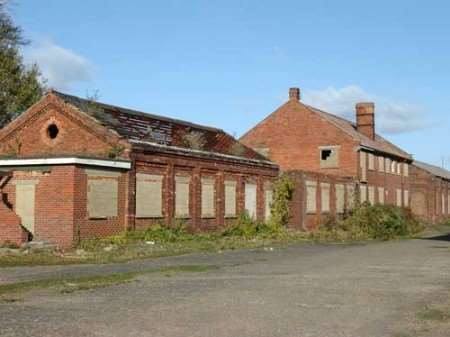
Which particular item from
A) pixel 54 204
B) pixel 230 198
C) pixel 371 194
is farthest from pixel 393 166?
pixel 54 204

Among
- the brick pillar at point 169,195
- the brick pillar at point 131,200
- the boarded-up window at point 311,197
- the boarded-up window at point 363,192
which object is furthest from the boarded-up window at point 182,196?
the boarded-up window at point 363,192

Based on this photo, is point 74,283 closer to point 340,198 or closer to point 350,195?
point 340,198

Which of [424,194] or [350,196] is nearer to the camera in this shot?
[350,196]

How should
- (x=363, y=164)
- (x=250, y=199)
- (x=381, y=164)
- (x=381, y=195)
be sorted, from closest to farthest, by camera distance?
(x=250, y=199) < (x=363, y=164) < (x=381, y=195) < (x=381, y=164)

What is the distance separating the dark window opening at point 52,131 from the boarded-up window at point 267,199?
13.6 meters

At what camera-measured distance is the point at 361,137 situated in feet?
171

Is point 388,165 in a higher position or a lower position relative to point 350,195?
higher

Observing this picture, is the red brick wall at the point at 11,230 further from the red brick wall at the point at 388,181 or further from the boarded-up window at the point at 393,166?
the boarded-up window at the point at 393,166

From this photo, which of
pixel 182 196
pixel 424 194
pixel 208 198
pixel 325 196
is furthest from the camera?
pixel 424 194

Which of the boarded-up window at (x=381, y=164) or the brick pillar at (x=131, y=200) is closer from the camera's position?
the brick pillar at (x=131, y=200)

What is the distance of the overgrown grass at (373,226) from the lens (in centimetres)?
3670

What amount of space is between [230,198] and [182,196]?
14.6 ft

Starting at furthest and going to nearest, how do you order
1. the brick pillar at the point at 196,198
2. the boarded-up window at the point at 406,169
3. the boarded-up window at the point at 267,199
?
the boarded-up window at the point at 406,169 < the boarded-up window at the point at 267,199 < the brick pillar at the point at 196,198

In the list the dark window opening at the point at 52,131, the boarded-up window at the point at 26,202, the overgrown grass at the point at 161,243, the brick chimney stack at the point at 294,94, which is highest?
the brick chimney stack at the point at 294,94
